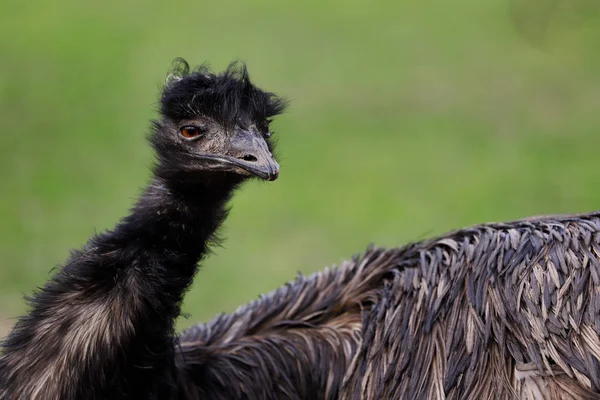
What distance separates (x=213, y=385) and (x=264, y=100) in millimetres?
1036

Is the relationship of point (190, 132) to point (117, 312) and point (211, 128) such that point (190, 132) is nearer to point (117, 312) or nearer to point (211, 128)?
point (211, 128)

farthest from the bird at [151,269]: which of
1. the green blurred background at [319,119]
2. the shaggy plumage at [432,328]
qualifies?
the green blurred background at [319,119]

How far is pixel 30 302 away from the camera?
3.87 metres

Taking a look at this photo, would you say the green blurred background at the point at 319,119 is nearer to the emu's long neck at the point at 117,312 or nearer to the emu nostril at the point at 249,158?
the emu's long neck at the point at 117,312

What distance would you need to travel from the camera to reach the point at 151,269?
12.2 ft

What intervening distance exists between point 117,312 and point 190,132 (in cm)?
67

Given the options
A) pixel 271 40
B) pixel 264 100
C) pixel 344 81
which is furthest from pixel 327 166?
pixel 264 100

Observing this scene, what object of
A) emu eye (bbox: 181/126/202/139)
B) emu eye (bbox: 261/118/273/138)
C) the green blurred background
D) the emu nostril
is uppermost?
the green blurred background

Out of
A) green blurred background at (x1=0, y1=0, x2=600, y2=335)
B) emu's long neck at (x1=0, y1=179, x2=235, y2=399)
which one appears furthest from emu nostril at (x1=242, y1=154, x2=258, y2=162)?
green blurred background at (x1=0, y1=0, x2=600, y2=335)

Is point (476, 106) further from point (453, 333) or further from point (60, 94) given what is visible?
point (453, 333)

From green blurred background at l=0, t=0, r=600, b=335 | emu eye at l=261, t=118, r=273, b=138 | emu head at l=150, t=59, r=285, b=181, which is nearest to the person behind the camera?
emu head at l=150, t=59, r=285, b=181

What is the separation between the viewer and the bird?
3660 mm

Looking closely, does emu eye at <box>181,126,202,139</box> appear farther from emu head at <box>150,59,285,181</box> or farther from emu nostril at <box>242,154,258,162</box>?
emu nostril at <box>242,154,258,162</box>

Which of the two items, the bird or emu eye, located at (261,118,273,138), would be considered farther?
emu eye, located at (261,118,273,138)
